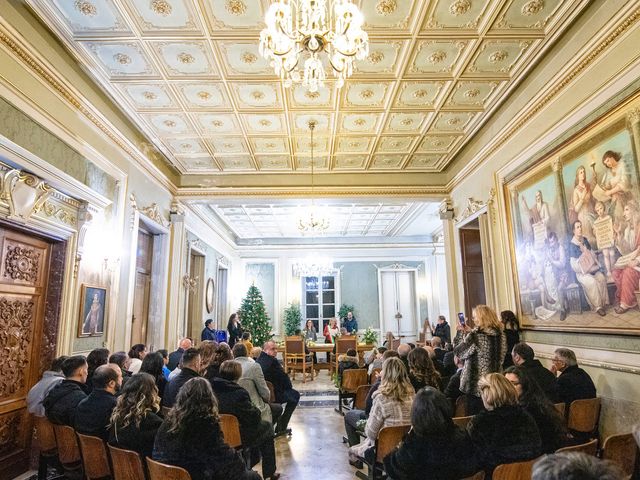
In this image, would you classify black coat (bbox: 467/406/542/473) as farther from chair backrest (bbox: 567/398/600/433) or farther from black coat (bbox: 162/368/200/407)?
black coat (bbox: 162/368/200/407)

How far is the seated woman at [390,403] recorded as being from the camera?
2979 mm

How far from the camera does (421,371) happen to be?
3.71 meters

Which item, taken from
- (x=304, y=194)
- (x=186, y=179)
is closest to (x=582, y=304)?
(x=304, y=194)

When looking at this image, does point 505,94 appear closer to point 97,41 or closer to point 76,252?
point 97,41

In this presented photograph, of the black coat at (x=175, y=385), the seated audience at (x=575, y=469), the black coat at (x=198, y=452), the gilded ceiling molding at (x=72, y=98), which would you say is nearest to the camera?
the seated audience at (x=575, y=469)

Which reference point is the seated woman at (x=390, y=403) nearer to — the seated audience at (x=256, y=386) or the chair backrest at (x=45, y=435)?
the seated audience at (x=256, y=386)

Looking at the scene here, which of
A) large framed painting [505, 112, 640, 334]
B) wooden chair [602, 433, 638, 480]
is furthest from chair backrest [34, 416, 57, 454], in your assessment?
large framed painting [505, 112, 640, 334]

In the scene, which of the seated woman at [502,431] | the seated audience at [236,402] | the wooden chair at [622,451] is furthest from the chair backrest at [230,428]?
the wooden chair at [622,451]

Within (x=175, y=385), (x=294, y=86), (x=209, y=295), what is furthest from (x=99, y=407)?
(x=209, y=295)

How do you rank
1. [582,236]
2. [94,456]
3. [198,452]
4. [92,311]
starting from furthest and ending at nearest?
[92,311] < [582,236] < [94,456] < [198,452]

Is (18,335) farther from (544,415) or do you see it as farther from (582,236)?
(582,236)

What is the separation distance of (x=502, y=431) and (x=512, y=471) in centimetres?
21

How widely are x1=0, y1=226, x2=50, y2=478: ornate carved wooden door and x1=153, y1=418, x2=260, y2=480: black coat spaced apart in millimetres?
2647

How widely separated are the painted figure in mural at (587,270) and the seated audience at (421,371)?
1728 millimetres
